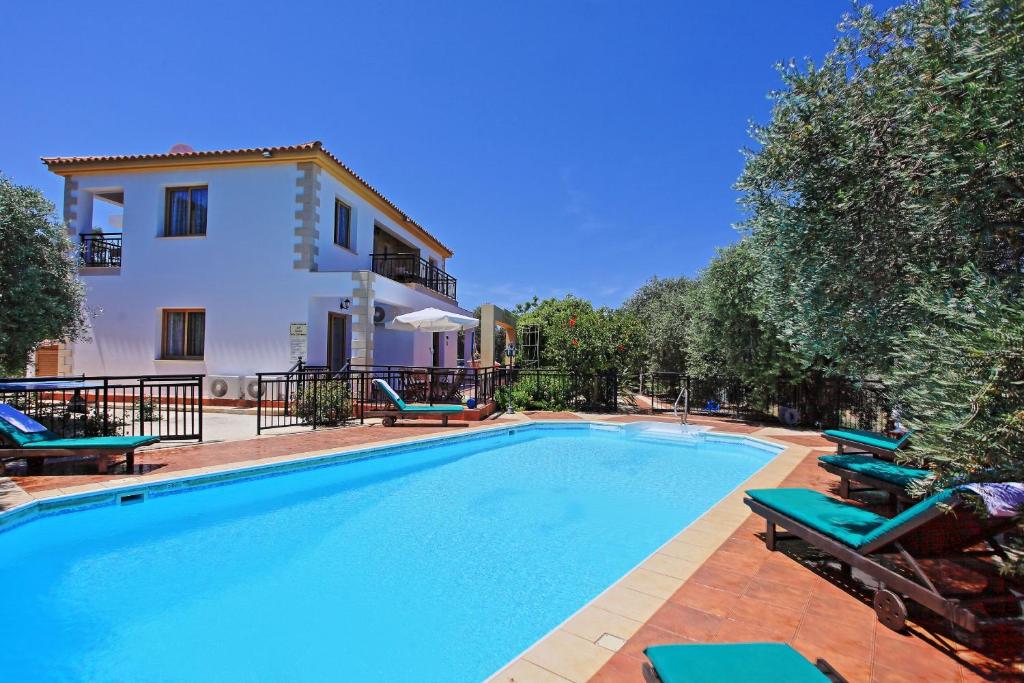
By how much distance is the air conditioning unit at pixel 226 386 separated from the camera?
534 inches

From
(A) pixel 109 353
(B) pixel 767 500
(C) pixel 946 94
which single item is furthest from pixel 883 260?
(A) pixel 109 353

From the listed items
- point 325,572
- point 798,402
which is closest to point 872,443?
point 325,572

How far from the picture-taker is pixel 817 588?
3484 mm

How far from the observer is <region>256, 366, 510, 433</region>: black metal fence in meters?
10.9

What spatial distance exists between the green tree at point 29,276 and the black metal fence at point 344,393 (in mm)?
3657

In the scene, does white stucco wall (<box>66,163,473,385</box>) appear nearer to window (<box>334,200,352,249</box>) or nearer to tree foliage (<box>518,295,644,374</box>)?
window (<box>334,200,352,249</box>)

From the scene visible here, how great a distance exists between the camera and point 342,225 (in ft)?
53.3

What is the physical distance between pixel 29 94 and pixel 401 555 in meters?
14.9

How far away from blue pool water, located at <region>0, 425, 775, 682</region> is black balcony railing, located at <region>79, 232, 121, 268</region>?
1299 centimetres

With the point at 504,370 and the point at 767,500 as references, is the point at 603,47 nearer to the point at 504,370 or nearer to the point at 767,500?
the point at 504,370

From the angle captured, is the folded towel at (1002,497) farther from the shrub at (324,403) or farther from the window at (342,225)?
the window at (342,225)

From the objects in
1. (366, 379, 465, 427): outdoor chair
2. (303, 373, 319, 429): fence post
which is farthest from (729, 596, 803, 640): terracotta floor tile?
(303, 373, 319, 429): fence post

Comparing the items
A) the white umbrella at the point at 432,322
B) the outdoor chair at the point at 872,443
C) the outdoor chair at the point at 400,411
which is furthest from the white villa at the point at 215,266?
the outdoor chair at the point at 872,443

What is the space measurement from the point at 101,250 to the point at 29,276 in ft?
27.3
